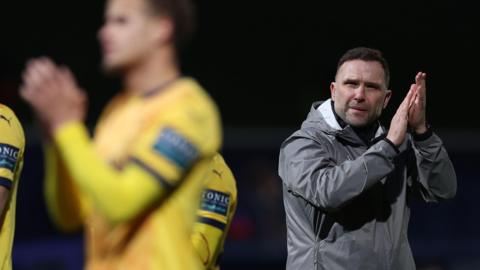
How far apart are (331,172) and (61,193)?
1596 mm

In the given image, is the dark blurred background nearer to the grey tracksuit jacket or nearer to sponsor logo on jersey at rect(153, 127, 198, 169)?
the grey tracksuit jacket

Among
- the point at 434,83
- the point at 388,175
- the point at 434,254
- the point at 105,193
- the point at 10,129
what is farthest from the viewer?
the point at 434,83

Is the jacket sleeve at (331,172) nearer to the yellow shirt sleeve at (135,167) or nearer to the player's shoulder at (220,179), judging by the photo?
the player's shoulder at (220,179)

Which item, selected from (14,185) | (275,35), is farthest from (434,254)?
(14,185)

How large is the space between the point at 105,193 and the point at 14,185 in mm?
1636

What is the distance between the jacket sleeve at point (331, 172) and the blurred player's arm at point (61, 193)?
1473mm

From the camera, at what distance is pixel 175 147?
8.79 feet

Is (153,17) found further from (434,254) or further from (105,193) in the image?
(434,254)

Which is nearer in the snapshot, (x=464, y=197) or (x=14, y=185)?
(x=14, y=185)

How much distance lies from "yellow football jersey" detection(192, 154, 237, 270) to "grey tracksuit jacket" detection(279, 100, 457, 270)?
0.28m

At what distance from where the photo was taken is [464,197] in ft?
30.0

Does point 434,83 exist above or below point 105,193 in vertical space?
below

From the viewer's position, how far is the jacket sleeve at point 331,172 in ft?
13.7

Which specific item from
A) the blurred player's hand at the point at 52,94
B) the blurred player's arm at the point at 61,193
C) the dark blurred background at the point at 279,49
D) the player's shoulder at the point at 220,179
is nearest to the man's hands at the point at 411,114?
the player's shoulder at the point at 220,179
